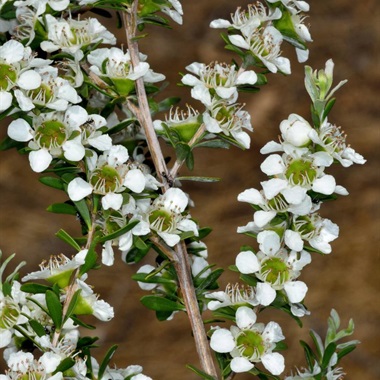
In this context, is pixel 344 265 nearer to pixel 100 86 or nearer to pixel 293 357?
pixel 293 357

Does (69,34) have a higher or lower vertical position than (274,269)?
higher

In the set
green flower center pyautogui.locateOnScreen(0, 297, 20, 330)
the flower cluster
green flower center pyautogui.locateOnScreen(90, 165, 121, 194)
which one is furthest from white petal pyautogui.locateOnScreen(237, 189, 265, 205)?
green flower center pyautogui.locateOnScreen(0, 297, 20, 330)

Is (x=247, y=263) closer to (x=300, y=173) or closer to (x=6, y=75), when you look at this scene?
(x=300, y=173)

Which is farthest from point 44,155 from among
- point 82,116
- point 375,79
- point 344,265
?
point 375,79

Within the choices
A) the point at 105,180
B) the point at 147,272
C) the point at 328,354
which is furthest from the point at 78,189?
the point at 328,354

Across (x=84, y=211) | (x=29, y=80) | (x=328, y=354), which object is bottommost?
(x=328, y=354)
